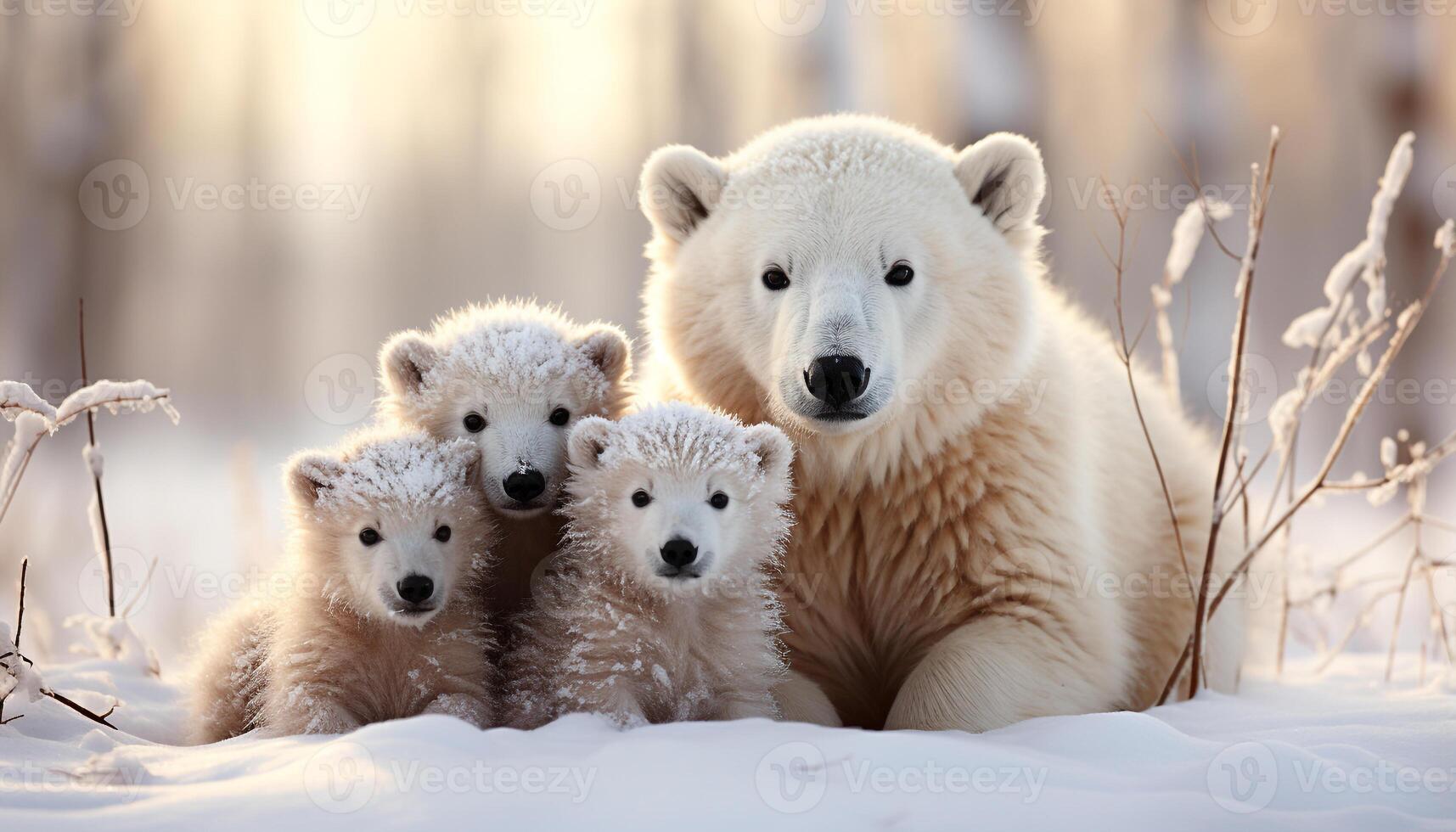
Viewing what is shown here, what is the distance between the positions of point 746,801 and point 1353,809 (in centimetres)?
118

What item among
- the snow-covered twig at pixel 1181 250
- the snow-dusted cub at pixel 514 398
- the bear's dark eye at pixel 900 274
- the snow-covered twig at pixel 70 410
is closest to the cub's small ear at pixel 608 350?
the snow-dusted cub at pixel 514 398

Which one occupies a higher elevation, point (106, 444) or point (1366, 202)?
point (1366, 202)

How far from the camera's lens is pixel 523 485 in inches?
118

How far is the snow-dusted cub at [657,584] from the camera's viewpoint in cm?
276

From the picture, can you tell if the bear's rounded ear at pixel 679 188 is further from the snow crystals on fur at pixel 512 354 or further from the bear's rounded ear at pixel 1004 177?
the bear's rounded ear at pixel 1004 177

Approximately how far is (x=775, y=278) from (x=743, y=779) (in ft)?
5.64

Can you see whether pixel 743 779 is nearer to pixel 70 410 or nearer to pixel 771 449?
pixel 771 449

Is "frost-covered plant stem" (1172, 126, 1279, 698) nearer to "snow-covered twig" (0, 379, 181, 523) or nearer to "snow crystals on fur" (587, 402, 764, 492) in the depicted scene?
"snow crystals on fur" (587, 402, 764, 492)

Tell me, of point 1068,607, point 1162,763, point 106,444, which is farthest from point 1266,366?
point 106,444

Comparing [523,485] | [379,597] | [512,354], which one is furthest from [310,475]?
[512,354]

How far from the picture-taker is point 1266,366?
6.10 m

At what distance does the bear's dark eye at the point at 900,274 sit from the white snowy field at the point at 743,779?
135 cm

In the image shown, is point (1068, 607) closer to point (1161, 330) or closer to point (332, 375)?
point (1161, 330)

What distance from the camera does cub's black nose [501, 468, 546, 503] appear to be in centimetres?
299
